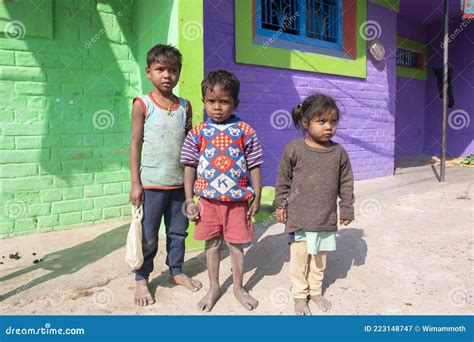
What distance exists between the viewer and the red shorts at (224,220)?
8.14 ft

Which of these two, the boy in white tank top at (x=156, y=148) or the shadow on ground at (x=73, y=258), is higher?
the boy in white tank top at (x=156, y=148)

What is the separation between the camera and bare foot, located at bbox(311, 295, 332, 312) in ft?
8.05

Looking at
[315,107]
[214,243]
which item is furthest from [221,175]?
[315,107]

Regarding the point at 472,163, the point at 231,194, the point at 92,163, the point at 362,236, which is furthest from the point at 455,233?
the point at 472,163

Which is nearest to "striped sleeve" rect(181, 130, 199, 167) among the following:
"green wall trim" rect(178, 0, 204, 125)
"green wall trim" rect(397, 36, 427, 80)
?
"green wall trim" rect(178, 0, 204, 125)

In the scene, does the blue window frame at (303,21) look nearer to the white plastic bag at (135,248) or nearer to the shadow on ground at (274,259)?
the shadow on ground at (274,259)

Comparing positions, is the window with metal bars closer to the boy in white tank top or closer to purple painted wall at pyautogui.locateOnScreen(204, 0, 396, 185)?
purple painted wall at pyautogui.locateOnScreen(204, 0, 396, 185)

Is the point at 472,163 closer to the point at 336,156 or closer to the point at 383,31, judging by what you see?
the point at 383,31

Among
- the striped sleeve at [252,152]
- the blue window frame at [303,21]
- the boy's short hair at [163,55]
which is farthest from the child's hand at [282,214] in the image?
the blue window frame at [303,21]

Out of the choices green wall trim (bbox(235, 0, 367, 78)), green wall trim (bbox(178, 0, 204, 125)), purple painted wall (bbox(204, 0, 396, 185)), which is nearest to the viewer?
green wall trim (bbox(178, 0, 204, 125))

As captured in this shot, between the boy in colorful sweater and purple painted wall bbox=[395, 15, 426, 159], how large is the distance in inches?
336

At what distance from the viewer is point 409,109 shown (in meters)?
10.2

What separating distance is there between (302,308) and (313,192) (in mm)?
755

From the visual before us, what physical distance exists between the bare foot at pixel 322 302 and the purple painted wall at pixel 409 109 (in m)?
8.36
